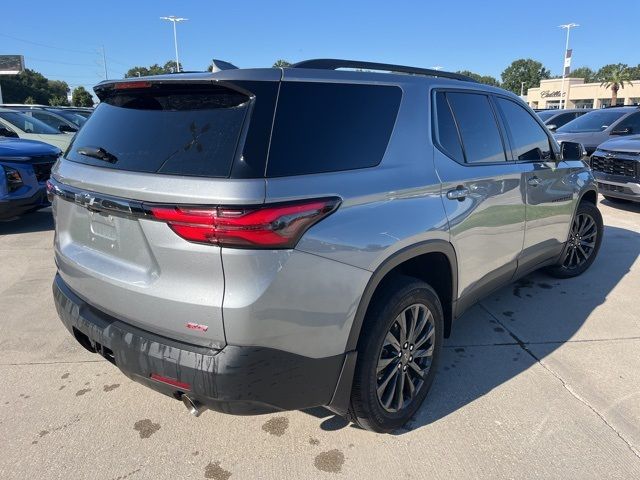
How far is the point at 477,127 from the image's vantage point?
322 cm

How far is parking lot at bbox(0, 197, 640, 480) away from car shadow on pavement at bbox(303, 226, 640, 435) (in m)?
0.01

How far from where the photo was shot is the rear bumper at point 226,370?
190cm

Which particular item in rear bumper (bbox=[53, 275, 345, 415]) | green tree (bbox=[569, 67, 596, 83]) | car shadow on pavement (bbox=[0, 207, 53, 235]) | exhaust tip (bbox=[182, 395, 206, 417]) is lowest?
car shadow on pavement (bbox=[0, 207, 53, 235])

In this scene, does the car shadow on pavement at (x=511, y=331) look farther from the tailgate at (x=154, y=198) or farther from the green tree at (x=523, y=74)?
the green tree at (x=523, y=74)

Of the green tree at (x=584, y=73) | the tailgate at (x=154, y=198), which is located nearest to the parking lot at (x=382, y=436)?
the tailgate at (x=154, y=198)

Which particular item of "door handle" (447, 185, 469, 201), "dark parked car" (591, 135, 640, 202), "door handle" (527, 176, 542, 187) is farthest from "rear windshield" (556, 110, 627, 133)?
"door handle" (447, 185, 469, 201)

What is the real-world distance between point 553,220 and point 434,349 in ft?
6.50

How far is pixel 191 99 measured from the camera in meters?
2.14

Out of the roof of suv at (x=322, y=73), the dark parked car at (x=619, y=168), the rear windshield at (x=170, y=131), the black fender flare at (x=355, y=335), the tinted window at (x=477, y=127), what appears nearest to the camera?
the rear windshield at (x=170, y=131)

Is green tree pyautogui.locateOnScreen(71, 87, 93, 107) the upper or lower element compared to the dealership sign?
lower

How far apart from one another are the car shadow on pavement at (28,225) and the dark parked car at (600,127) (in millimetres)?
9950

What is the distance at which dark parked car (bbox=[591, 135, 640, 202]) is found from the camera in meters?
7.59

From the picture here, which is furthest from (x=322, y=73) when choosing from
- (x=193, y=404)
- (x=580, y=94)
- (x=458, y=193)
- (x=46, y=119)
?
(x=580, y=94)

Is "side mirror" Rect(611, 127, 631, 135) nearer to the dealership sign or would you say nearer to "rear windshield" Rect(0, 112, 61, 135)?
"rear windshield" Rect(0, 112, 61, 135)
